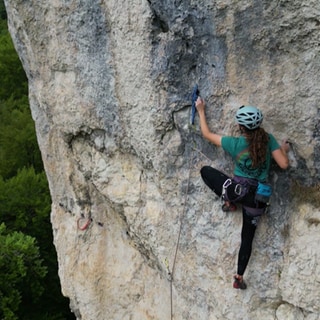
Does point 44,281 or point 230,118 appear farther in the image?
point 44,281

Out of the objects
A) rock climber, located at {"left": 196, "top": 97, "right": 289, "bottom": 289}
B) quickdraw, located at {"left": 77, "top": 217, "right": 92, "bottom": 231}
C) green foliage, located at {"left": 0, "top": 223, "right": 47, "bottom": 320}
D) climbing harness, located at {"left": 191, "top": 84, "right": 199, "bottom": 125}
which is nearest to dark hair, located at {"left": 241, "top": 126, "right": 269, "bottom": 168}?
rock climber, located at {"left": 196, "top": 97, "right": 289, "bottom": 289}

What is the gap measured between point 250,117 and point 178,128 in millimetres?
986

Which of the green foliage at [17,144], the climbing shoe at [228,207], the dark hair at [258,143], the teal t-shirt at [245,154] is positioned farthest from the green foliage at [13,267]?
the dark hair at [258,143]

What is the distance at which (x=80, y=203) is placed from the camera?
6.84m

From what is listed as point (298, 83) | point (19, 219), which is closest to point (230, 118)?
point (298, 83)

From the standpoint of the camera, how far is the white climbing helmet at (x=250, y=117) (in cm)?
409

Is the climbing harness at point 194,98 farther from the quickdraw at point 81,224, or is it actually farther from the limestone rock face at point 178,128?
the quickdraw at point 81,224

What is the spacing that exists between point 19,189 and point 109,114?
26.4 feet

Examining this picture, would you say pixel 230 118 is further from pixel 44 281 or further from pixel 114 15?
pixel 44 281

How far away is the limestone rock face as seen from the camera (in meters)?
4.18

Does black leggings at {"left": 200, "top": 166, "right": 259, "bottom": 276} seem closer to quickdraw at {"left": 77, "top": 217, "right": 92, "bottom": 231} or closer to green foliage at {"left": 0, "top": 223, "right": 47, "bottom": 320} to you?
quickdraw at {"left": 77, "top": 217, "right": 92, "bottom": 231}

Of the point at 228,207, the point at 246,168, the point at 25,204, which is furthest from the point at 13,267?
the point at 246,168

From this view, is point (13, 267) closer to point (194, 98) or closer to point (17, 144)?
point (17, 144)

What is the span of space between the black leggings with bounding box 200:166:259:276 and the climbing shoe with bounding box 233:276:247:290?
0.23 ft
